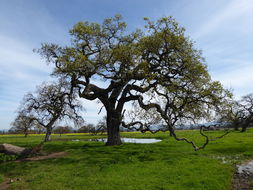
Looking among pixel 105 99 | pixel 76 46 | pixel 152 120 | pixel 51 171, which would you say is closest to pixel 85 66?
pixel 76 46

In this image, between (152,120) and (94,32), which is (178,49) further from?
(94,32)

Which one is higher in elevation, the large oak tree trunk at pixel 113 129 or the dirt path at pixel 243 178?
the large oak tree trunk at pixel 113 129

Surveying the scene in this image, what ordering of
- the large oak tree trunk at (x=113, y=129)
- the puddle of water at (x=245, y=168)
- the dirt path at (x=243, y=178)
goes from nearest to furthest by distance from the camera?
the dirt path at (x=243, y=178)
the puddle of water at (x=245, y=168)
the large oak tree trunk at (x=113, y=129)

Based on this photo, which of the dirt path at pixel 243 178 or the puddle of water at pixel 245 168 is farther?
the puddle of water at pixel 245 168

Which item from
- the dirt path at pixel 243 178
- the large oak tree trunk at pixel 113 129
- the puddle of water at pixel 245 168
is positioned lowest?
the dirt path at pixel 243 178

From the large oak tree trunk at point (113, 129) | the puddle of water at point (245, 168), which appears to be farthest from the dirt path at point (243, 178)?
the large oak tree trunk at point (113, 129)

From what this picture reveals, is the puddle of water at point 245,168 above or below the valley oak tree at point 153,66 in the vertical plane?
below

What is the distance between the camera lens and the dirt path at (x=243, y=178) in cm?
995

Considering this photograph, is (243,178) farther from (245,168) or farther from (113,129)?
(113,129)

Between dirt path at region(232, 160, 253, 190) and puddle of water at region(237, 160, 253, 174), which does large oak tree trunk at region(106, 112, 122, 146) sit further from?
dirt path at region(232, 160, 253, 190)

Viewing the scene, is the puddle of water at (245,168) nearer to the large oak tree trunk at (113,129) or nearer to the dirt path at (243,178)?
the dirt path at (243,178)

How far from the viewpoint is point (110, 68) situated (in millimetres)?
22094

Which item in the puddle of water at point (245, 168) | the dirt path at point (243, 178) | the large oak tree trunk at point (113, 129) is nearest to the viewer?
Answer: the dirt path at point (243, 178)

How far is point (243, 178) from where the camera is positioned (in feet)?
37.1
